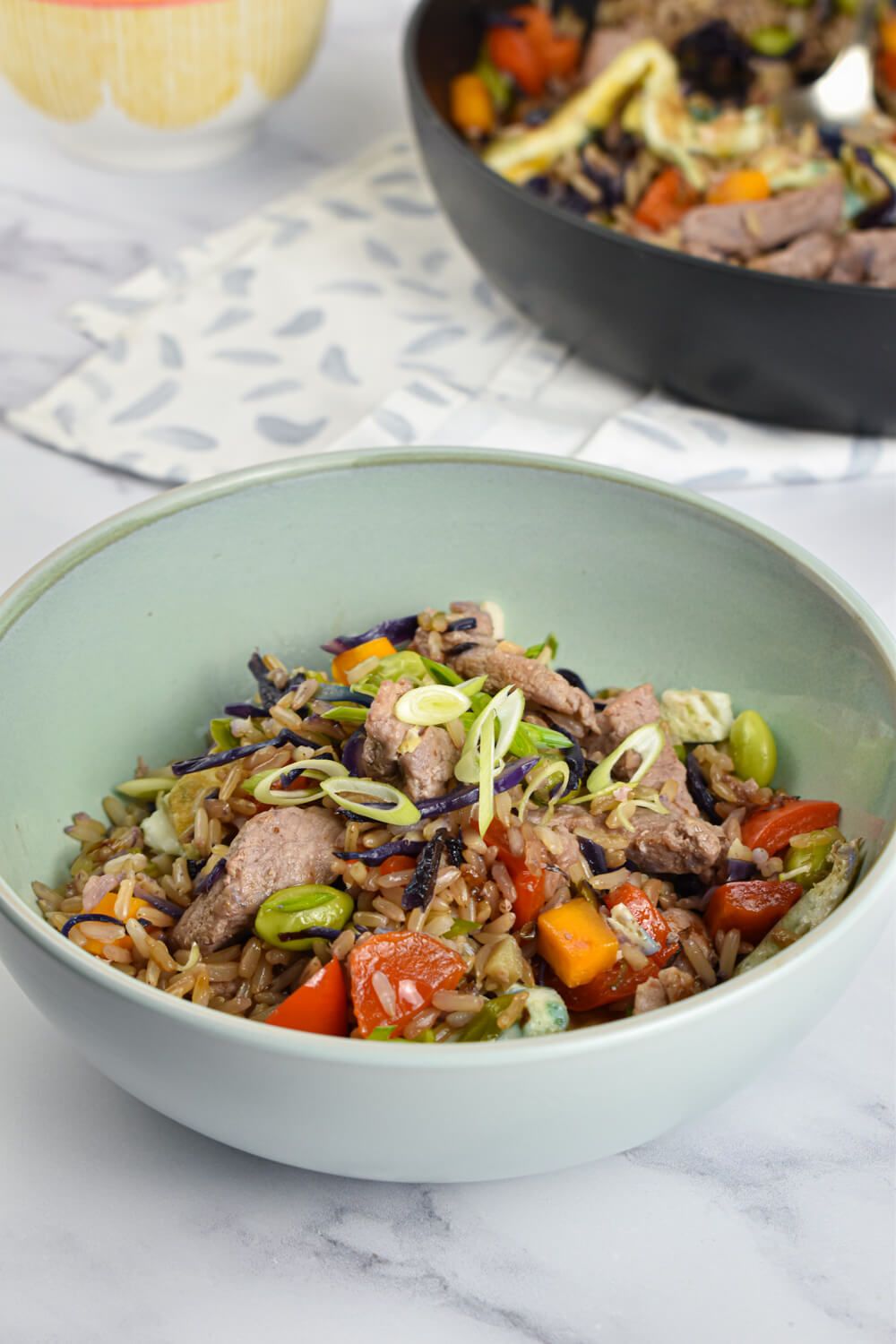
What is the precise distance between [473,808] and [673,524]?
691 millimetres

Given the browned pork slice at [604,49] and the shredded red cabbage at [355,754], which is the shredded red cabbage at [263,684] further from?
the browned pork slice at [604,49]

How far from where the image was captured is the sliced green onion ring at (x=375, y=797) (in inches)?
72.2

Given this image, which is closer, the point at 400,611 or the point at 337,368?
the point at 400,611

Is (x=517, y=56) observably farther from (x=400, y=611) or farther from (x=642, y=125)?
(x=400, y=611)

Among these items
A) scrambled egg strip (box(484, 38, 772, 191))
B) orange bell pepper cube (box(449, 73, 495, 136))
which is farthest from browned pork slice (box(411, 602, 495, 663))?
orange bell pepper cube (box(449, 73, 495, 136))

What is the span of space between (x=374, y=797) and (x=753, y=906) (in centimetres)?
52

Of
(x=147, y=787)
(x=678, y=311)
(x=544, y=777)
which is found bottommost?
(x=147, y=787)

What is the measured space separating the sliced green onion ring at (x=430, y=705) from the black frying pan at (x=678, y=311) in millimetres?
1310

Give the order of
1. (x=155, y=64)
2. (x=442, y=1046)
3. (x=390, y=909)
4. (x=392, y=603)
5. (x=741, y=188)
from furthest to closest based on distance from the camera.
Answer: (x=155, y=64) < (x=741, y=188) < (x=392, y=603) < (x=390, y=909) < (x=442, y=1046)

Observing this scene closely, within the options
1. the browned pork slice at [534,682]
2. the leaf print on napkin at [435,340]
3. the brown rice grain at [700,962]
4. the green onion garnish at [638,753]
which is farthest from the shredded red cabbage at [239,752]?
the leaf print on napkin at [435,340]

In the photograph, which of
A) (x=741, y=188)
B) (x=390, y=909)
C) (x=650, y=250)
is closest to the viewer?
(x=390, y=909)

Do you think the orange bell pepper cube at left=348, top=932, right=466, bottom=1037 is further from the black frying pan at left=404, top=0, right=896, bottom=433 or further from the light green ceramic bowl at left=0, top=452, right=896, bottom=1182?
the black frying pan at left=404, top=0, right=896, bottom=433

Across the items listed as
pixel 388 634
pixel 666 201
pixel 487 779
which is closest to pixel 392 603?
pixel 388 634

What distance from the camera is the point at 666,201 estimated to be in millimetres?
3486
